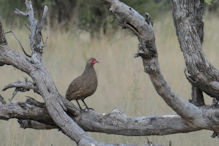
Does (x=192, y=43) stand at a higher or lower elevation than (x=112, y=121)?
higher

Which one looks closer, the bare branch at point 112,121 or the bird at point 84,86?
the bare branch at point 112,121

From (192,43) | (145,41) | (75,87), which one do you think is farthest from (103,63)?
(145,41)

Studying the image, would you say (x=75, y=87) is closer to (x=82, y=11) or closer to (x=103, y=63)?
(x=103, y=63)

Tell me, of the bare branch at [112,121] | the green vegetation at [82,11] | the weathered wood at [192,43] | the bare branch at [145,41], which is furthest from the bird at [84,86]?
the green vegetation at [82,11]

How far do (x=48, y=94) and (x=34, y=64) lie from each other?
0.33m

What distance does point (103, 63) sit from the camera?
902 centimetres

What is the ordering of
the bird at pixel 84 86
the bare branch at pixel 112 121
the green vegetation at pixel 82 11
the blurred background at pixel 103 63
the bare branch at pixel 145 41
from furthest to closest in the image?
the green vegetation at pixel 82 11
the blurred background at pixel 103 63
the bird at pixel 84 86
the bare branch at pixel 112 121
the bare branch at pixel 145 41

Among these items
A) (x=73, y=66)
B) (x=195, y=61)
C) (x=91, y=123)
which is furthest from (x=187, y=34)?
(x=73, y=66)

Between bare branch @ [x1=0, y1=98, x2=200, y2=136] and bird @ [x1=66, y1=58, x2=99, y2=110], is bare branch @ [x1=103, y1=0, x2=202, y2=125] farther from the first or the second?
bird @ [x1=66, y1=58, x2=99, y2=110]

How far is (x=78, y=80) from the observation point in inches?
207

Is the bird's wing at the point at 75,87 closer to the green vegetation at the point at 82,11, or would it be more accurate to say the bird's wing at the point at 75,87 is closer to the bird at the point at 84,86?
the bird at the point at 84,86

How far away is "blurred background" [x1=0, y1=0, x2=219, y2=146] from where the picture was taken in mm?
5551

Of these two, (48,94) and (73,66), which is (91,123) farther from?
(73,66)

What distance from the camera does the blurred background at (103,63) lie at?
5551mm
